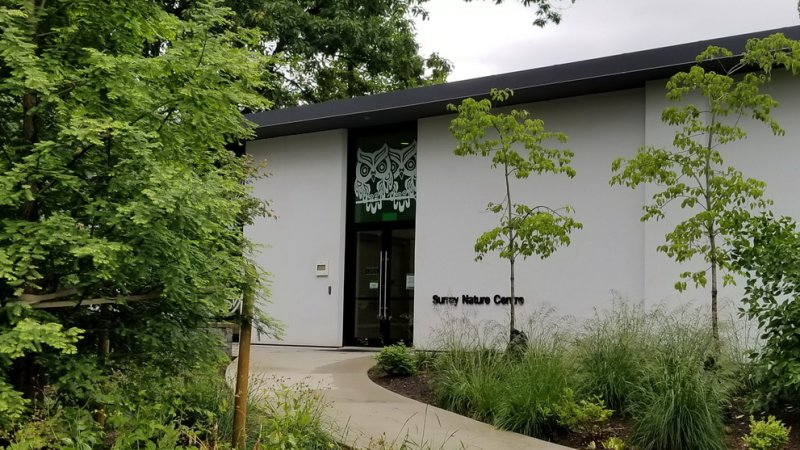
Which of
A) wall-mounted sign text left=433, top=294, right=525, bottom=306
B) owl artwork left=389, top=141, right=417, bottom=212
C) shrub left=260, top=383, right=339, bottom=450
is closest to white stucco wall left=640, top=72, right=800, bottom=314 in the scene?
wall-mounted sign text left=433, top=294, right=525, bottom=306

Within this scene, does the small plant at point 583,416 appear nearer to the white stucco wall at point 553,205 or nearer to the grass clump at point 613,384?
the grass clump at point 613,384

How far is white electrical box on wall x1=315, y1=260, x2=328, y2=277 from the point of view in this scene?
15141 millimetres

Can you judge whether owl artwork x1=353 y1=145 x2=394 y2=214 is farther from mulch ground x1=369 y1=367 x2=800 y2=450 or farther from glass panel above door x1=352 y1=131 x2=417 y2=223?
mulch ground x1=369 y1=367 x2=800 y2=450

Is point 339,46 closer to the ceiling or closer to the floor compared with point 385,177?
closer to the ceiling

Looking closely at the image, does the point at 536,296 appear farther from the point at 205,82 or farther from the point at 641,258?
the point at 205,82

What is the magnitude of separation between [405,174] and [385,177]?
0.53m

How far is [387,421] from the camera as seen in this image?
22.7 ft

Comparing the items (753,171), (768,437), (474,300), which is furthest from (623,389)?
(474,300)

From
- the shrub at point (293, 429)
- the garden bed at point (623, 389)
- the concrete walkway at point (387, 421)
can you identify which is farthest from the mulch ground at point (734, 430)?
the shrub at point (293, 429)

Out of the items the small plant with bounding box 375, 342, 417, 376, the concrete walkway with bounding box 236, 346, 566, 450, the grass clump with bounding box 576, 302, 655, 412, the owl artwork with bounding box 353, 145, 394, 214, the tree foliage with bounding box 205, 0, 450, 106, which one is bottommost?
the concrete walkway with bounding box 236, 346, 566, 450

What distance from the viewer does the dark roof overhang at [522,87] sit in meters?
10.7

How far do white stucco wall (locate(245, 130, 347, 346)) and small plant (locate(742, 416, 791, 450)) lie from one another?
9937 millimetres

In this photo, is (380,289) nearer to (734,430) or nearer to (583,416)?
(583,416)

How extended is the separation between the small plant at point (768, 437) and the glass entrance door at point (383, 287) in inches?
347
